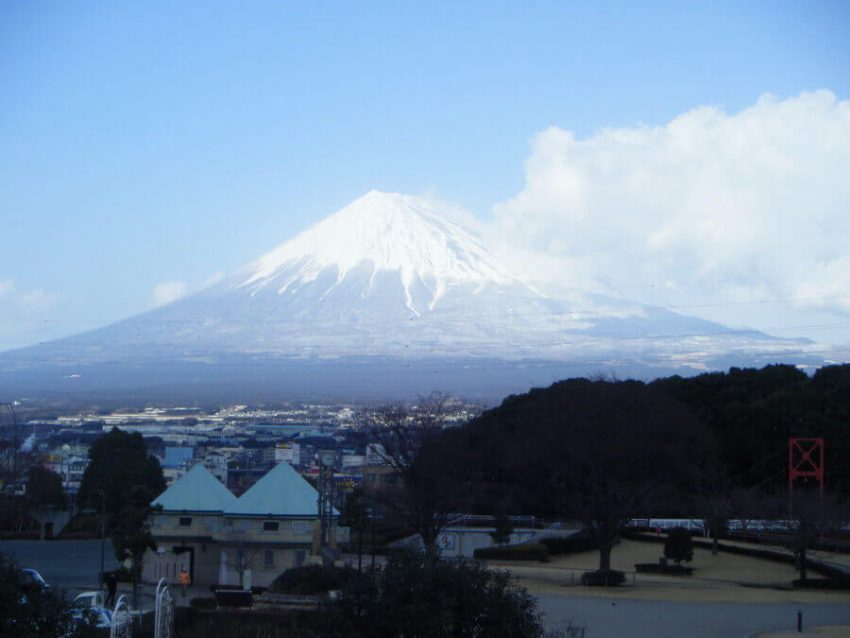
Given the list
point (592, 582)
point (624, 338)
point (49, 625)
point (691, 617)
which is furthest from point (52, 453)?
point (624, 338)

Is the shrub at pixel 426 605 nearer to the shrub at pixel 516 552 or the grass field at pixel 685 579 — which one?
the grass field at pixel 685 579

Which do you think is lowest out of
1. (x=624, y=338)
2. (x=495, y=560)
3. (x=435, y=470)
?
(x=495, y=560)

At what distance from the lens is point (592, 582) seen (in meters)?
26.8

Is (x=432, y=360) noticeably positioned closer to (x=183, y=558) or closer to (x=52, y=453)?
(x=52, y=453)

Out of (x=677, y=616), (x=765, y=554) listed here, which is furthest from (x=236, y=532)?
(x=765, y=554)

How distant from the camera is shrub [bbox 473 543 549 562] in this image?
31.4 m

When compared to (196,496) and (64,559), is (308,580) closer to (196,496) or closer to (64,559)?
(196,496)

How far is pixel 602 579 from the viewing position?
26688mm

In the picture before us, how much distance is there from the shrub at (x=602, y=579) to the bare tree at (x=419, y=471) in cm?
402

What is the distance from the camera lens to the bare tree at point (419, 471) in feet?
101

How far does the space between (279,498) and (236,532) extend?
121 cm

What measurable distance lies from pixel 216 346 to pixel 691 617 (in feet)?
313

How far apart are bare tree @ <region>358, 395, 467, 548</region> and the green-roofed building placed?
2999 millimetres

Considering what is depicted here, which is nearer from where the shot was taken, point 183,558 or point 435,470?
point 183,558
